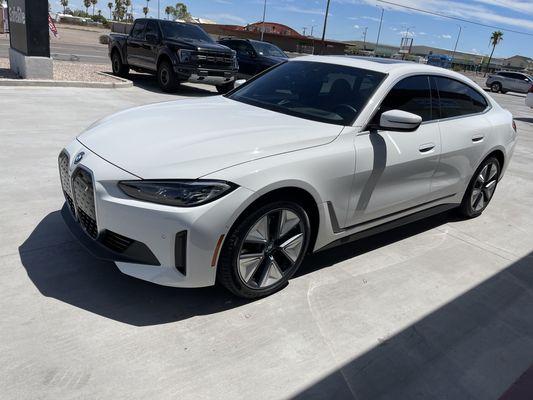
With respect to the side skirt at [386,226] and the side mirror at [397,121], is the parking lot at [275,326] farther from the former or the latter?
the side mirror at [397,121]

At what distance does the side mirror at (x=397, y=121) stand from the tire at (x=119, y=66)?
1281 centimetres

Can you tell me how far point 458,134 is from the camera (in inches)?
179

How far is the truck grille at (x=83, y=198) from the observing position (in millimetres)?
3037

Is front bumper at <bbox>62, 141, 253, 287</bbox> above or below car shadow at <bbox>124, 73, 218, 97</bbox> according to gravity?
above

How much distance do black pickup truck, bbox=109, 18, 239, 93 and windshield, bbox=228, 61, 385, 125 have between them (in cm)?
820

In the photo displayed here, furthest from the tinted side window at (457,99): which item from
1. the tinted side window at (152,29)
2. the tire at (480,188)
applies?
the tinted side window at (152,29)

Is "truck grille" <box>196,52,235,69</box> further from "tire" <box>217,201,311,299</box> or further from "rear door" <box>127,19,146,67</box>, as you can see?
"tire" <box>217,201,311,299</box>

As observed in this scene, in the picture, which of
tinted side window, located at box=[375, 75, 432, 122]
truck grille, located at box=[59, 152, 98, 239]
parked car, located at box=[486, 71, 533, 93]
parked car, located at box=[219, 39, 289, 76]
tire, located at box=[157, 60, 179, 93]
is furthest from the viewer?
parked car, located at box=[486, 71, 533, 93]

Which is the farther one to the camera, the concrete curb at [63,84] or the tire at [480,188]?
the concrete curb at [63,84]

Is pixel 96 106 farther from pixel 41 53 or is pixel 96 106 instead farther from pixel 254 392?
pixel 254 392

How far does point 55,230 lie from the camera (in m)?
4.03

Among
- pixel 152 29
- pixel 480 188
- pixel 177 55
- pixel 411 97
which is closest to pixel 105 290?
pixel 411 97

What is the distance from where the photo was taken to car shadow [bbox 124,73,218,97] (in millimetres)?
13115

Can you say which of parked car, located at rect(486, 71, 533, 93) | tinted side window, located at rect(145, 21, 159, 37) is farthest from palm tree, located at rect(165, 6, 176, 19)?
tinted side window, located at rect(145, 21, 159, 37)
